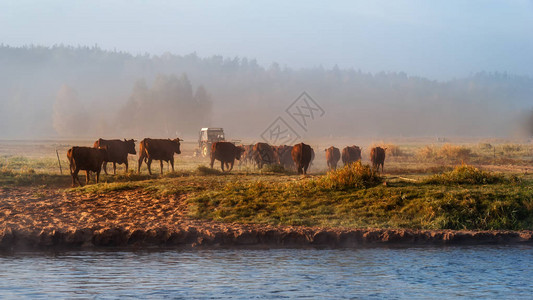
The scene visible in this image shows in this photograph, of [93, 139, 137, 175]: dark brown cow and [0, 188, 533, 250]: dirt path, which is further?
[93, 139, 137, 175]: dark brown cow

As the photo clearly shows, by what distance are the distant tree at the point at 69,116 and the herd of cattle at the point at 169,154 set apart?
11627 cm

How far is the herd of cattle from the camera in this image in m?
24.3

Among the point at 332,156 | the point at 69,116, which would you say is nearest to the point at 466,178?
the point at 332,156

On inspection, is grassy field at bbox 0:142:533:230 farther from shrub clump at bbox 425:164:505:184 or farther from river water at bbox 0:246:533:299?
river water at bbox 0:246:533:299

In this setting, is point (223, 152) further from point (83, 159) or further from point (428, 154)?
point (428, 154)

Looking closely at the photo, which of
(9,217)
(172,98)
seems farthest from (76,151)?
(172,98)

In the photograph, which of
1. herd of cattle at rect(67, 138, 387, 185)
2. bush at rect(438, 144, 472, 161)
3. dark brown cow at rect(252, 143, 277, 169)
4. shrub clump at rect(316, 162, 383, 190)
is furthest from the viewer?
bush at rect(438, 144, 472, 161)

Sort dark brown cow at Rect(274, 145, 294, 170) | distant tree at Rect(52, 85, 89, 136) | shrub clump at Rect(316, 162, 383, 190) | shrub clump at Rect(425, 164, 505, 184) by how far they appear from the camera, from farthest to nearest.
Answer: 1. distant tree at Rect(52, 85, 89, 136)
2. dark brown cow at Rect(274, 145, 294, 170)
3. shrub clump at Rect(425, 164, 505, 184)
4. shrub clump at Rect(316, 162, 383, 190)

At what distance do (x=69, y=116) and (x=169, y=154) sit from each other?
12419 centimetres

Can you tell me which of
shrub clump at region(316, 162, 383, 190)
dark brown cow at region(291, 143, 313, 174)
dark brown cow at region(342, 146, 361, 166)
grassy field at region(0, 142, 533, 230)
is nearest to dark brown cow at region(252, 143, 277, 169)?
dark brown cow at region(342, 146, 361, 166)

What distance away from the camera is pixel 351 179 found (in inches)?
731

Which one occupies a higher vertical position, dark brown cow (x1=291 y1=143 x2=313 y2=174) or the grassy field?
dark brown cow (x1=291 y1=143 x2=313 y2=174)

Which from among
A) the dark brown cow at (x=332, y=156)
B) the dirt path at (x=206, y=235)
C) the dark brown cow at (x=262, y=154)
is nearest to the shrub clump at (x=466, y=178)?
the dirt path at (x=206, y=235)

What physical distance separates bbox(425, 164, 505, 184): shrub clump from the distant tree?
135 m
